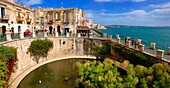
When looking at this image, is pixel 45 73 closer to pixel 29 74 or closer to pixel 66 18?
pixel 29 74

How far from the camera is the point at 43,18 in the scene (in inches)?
1663

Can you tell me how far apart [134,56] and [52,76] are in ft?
39.9

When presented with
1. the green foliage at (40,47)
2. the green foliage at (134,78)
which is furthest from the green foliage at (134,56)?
the green foliage at (40,47)

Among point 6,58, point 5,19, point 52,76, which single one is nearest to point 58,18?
point 5,19

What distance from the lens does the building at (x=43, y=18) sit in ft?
106

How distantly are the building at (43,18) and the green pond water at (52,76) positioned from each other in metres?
11.7

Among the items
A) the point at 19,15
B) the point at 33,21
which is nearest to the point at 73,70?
the point at 19,15

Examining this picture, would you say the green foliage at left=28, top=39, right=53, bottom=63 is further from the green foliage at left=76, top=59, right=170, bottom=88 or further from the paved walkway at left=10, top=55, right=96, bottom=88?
the green foliage at left=76, top=59, right=170, bottom=88

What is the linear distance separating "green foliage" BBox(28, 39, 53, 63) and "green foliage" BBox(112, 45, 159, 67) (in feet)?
40.3

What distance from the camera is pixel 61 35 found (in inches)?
1239

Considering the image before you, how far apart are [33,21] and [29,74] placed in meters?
24.6

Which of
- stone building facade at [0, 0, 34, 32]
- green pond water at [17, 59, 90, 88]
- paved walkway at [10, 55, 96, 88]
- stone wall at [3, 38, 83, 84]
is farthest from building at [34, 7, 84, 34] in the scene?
green pond water at [17, 59, 90, 88]

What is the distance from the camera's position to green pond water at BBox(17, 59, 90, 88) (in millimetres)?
18203

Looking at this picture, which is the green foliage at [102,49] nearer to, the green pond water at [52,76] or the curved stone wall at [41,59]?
the curved stone wall at [41,59]
